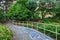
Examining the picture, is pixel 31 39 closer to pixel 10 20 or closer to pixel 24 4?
pixel 24 4

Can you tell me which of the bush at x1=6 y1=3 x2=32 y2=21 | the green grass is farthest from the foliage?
the green grass

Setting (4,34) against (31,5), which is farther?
(31,5)

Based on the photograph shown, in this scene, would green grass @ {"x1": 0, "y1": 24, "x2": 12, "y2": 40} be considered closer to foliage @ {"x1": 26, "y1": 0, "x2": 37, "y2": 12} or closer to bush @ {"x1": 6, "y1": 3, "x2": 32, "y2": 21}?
bush @ {"x1": 6, "y1": 3, "x2": 32, "y2": 21}

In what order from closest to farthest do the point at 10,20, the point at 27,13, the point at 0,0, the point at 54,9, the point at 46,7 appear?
1. the point at 54,9
2. the point at 46,7
3. the point at 27,13
4. the point at 10,20
5. the point at 0,0

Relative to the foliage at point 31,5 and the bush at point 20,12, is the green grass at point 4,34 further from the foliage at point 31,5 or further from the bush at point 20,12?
the foliage at point 31,5

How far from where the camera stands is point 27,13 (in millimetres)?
37562

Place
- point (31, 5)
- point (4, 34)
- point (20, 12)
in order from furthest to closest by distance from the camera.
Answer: point (20, 12) → point (31, 5) → point (4, 34)

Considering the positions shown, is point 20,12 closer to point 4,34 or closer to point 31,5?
point 31,5

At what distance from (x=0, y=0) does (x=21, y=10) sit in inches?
778

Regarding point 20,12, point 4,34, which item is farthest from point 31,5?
point 4,34

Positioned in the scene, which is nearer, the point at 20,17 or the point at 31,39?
the point at 31,39

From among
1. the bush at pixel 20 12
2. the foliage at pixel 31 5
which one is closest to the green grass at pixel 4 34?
the bush at pixel 20 12

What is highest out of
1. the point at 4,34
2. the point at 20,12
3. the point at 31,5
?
the point at 4,34

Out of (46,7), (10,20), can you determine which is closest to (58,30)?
(46,7)
